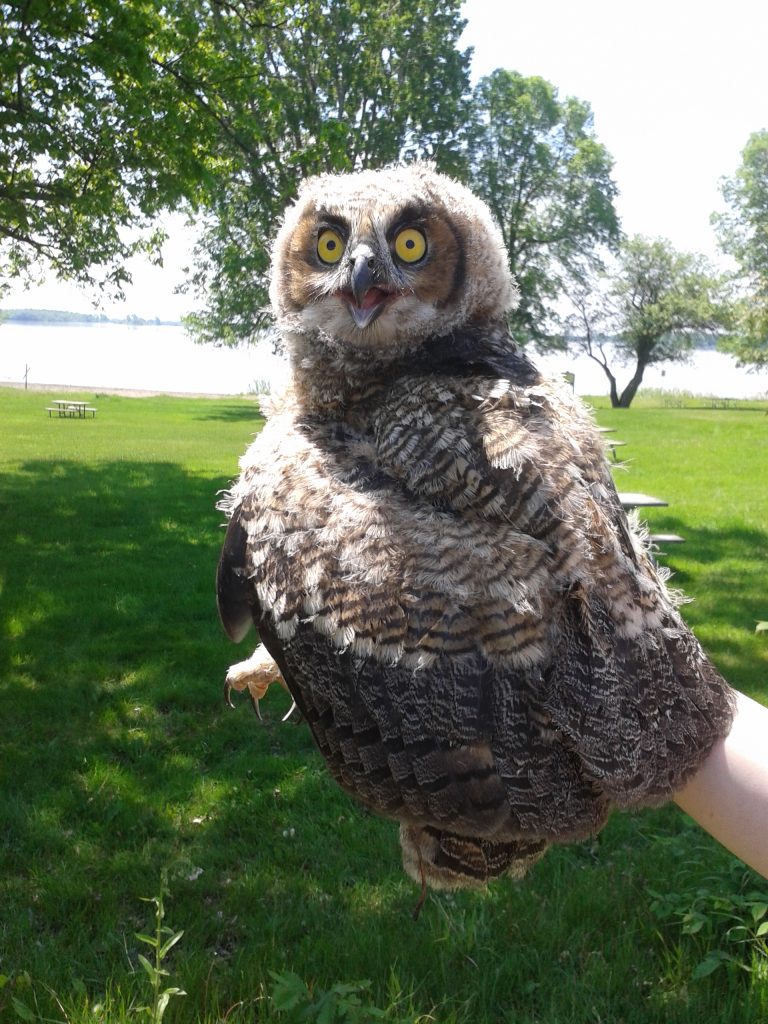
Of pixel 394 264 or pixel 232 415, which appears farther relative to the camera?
pixel 232 415

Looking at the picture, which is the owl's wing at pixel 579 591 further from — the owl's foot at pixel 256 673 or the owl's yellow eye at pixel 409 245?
the owl's foot at pixel 256 673

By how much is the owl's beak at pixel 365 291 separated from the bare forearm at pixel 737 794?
4.61 feet

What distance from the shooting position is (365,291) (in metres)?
2.26

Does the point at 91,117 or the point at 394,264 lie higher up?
the point at 91,117

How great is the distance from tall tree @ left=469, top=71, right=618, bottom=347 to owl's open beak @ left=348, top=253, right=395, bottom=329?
33429 mm

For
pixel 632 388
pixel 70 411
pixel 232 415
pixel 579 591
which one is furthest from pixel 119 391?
pixel 579 591

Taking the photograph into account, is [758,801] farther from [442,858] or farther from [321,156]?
[321,156]

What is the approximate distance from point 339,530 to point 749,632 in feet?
23.5

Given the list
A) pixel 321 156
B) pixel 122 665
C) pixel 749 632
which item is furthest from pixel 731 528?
pixel 122 665

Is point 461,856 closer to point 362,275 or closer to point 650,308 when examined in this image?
point 362,275

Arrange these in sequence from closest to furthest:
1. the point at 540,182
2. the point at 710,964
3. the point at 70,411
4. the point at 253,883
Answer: the point at 710,964 < the point at 253,883 < the point at 70,411 < the point at 540,182

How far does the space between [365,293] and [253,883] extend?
10.6 feet

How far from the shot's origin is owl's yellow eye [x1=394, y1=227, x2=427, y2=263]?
237 centimetres

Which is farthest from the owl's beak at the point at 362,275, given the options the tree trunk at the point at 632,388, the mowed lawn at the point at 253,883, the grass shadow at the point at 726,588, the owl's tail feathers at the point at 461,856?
the tree trunk at the point at 632,388
